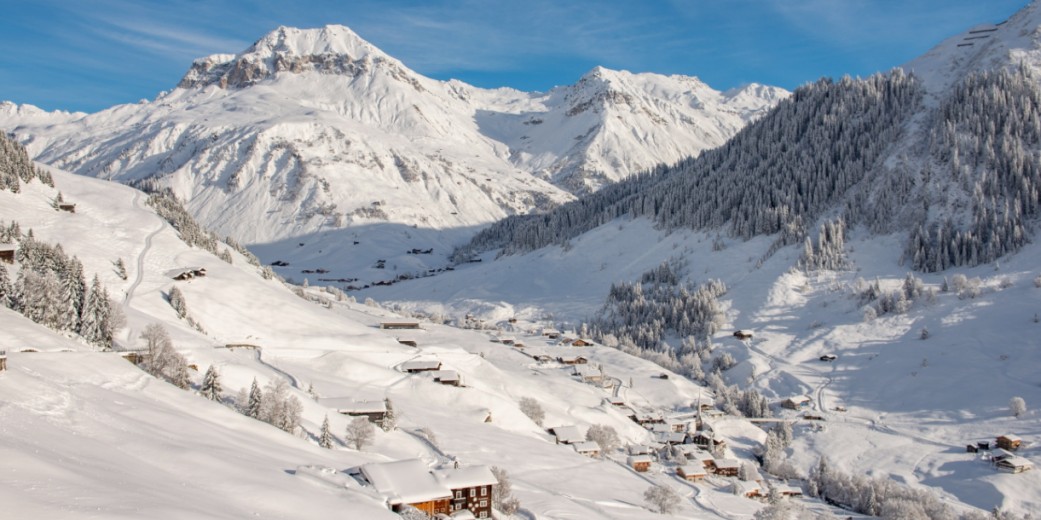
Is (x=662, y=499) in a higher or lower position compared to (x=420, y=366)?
lower

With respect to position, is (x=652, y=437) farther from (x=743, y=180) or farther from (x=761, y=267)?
(x=743, y=180)

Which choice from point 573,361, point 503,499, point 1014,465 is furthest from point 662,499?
point 573,361

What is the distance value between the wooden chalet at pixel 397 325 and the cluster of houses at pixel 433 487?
6571cm

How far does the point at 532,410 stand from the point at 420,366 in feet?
38.3

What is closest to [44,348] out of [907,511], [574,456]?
[574,456]

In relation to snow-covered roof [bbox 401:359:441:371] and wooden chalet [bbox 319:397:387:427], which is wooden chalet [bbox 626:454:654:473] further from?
wooden chalet [bbox 319:397:387:427]

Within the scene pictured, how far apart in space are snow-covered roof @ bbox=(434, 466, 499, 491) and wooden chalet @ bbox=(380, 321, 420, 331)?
65464 millimetres

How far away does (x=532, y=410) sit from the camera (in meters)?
72.9

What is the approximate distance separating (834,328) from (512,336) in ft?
161

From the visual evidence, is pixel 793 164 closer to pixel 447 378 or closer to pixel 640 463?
pixel 640 463

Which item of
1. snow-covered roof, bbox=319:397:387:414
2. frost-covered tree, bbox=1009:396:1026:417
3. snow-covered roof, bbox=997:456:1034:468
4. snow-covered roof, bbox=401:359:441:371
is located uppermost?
snow-covered roof, bbox=401:359:441:371

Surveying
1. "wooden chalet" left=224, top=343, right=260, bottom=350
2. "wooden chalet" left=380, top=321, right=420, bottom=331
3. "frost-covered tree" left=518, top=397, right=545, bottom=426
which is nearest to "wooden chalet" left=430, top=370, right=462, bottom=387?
"frost-covered tree" left=518, top=397, right=545, bottom=426

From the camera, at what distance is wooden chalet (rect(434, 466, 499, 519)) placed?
3588cm

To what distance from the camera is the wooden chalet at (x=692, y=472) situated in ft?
211
